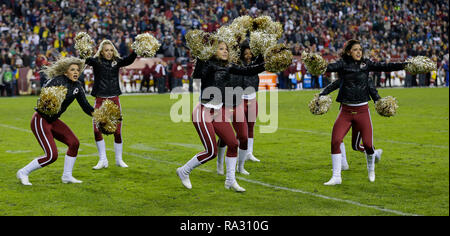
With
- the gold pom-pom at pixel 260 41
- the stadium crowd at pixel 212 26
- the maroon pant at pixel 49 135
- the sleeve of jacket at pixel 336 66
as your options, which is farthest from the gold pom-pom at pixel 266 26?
the stadium crowd at pixel 212 26

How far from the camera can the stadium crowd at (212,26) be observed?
28.1 m

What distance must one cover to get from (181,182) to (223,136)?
1.02m

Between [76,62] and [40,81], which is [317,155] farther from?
[40,81]

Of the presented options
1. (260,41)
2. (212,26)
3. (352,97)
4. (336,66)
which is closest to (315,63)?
(336,66)

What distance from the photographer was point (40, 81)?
24.6 m

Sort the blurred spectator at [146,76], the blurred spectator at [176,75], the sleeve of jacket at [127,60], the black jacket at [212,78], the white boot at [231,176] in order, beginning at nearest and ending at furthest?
1. the black jacket at [212,78]
2. the white boot at [231,176]
3. the sleeve of jacket at [127,60]
4. the blurred spectator at [146,76]
5. the blurred spectator at [176,75]

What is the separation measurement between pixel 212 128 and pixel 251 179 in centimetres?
119

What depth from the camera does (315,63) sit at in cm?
678

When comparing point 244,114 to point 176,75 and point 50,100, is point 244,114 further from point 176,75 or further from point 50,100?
point 176,75

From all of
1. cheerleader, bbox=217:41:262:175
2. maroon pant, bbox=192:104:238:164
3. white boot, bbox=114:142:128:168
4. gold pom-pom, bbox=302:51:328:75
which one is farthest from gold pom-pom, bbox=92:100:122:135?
gold pom-pom, bbox=302:51:328:75

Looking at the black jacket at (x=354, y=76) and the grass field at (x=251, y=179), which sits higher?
the black jacket at (x=354, y=76)

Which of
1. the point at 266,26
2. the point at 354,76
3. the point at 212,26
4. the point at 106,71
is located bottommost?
the point at 354,76

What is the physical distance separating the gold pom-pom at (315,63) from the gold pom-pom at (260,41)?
0.38m

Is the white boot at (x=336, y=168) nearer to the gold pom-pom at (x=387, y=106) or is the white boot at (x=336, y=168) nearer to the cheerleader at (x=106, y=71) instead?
the gold pom-pom at (x=387, y=106)
